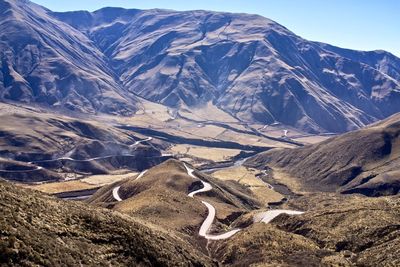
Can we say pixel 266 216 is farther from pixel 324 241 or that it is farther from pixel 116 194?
pixel 116 194

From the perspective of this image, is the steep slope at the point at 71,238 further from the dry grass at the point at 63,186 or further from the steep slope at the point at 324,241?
the dry grass at the point at 63,186

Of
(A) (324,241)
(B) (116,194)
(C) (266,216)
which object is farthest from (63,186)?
(A) (324,241)

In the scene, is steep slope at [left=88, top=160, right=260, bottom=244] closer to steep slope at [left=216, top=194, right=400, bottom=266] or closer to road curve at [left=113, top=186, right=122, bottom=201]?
road curve at [left=113, top=186, right=122, bottom=201]

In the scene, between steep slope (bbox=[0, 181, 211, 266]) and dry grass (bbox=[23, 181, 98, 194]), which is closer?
steep slope (bbox=[0, 181, 211, 266])

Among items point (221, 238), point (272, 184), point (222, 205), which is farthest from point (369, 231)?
point (272, 184)


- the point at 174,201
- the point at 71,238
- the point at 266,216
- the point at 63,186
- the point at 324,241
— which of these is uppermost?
the point at 71,238

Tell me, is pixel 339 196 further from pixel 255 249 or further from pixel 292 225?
pixel 255 249

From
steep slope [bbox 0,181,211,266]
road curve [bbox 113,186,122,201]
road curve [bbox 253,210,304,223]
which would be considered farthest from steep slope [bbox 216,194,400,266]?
road curve [bbox 113,186,122,201]

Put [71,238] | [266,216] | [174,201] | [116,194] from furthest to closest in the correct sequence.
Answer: [116,194] < [174,201] < [266,216] < [71,238]
